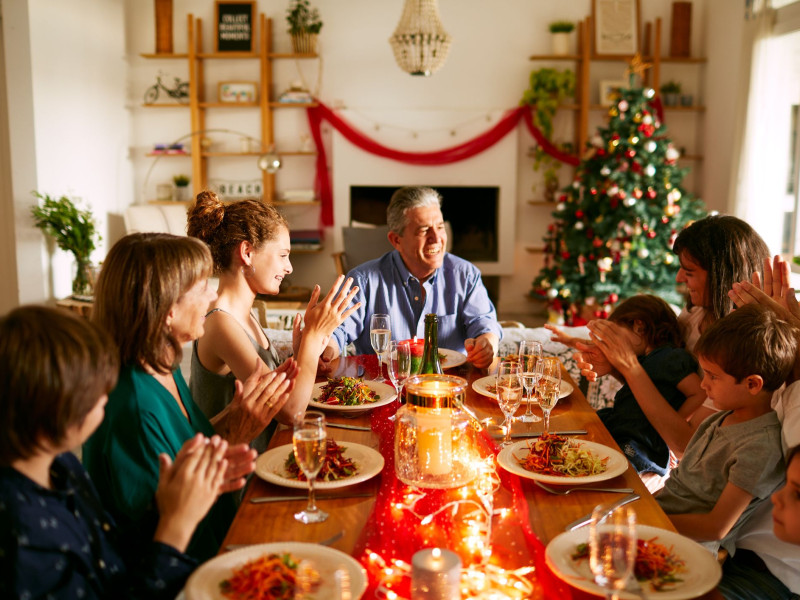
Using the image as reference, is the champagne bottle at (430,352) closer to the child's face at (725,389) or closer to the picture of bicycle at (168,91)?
the child's face at (725,389)

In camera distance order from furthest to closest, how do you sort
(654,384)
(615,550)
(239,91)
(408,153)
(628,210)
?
(408,153), (239,91), (628,210), (654,384), (615,550)

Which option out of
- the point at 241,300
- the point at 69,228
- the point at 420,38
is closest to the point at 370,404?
the point at 241,300

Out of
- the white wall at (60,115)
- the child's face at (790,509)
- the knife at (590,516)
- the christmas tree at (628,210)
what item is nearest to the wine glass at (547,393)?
the knife at (590,516)

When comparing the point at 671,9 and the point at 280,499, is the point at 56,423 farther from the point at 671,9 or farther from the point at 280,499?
the point at 671,9

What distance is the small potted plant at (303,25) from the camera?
6637mm

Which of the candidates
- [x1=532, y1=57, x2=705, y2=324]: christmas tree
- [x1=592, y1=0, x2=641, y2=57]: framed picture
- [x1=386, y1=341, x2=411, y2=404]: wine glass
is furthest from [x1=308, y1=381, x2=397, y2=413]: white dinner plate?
[x1=592, y1=0, x2=641, y2=57]: framed picture

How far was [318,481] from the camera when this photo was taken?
1418mm

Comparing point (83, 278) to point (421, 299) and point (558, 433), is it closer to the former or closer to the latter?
point (421, 299)

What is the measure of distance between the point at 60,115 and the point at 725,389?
219 inches

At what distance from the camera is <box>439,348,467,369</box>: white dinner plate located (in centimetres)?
237

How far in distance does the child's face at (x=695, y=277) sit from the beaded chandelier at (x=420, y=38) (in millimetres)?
4050

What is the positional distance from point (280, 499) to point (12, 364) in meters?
0.57

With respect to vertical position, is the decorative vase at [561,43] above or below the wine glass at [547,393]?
above

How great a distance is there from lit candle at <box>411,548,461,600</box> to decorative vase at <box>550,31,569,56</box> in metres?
6.36
